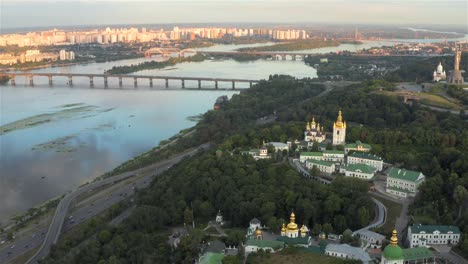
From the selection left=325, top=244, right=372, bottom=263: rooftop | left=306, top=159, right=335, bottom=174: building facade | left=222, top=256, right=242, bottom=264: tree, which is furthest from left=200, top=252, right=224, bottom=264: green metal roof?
left=306, top=159, right=335, bottom=174: building facade

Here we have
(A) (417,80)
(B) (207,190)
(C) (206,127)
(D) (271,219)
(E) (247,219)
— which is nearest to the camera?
(D) (271,219)

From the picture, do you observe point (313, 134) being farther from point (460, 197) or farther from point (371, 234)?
point (371, 234)

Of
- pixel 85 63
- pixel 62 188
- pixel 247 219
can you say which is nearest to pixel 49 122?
pixel 62 188

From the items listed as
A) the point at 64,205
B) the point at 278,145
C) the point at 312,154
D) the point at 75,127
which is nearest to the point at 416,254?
the point at 312,154

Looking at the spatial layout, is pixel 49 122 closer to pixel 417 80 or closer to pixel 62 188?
pixel 62 188

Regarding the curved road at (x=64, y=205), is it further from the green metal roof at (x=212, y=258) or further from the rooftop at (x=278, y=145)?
the green metal roof at (x=212, y=258)

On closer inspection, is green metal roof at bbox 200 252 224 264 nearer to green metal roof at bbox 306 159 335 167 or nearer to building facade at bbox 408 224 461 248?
building facade at bbox 408 224 461 248

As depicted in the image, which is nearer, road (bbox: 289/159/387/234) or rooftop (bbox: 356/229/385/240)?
rooftop (bbox: 356/229/385/240)

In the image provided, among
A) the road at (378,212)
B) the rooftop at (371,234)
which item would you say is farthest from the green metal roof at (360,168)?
the rooftop at (371,234)
